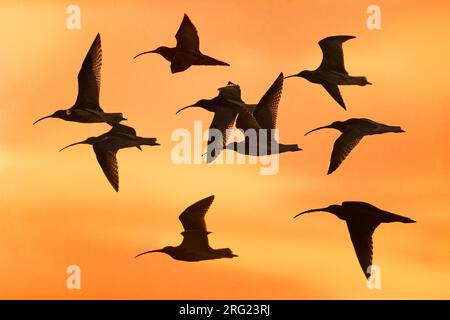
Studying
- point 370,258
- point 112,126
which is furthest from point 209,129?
point 370,258

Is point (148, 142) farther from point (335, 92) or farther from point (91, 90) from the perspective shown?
point (335, 92)

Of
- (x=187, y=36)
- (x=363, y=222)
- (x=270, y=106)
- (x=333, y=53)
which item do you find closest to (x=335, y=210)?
(x=363, y=222)

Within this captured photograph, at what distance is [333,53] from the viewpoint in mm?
10734

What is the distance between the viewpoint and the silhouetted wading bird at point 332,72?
10680mm

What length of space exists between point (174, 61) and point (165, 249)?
2.21 meters

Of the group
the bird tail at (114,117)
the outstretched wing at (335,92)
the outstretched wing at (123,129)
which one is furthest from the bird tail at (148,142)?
the outstretched wing at (335,92)

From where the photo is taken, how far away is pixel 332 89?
10.9m

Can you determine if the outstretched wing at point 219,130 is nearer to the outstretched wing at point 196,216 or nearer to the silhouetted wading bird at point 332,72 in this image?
the outstretched wing at point 196,216

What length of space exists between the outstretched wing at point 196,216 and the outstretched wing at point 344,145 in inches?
57.4

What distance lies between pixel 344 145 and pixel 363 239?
1124mm

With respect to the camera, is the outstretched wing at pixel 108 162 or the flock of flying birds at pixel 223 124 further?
the outstretched wing at pixel 108 162

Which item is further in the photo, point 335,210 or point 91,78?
point 335,210
